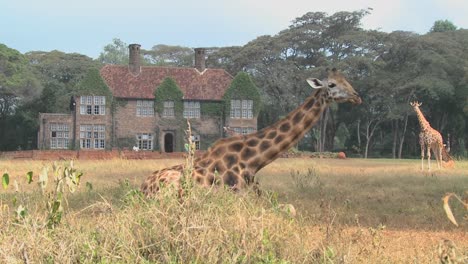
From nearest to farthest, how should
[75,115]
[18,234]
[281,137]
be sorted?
1. [18,234]
2. [281,137]
3. [75,115]

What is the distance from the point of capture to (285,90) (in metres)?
52.4

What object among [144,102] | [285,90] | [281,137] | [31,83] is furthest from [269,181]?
[31,83]

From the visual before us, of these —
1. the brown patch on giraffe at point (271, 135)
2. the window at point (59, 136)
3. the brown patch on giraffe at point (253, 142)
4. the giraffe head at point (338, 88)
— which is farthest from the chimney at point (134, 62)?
the brown patch on giraffe at point (253, 142)

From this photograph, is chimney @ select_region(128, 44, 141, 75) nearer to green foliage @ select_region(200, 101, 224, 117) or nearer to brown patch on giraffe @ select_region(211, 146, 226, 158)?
green foliage @ select_region(200, 101, 224, 117)

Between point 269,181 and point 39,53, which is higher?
point 39,53

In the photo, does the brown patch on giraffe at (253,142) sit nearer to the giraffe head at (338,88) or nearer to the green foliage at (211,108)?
the giraffe head at (338,88)

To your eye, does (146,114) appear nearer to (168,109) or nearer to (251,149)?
(168,109)

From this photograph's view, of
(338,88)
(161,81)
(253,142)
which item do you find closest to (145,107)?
(161,81)

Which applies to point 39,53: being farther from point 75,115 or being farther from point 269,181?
point 269,181

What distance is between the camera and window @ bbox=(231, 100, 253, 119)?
4794 centimetres

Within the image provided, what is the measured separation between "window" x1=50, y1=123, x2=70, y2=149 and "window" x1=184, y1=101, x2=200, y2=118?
9.64m

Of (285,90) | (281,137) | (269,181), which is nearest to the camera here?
(281,137)

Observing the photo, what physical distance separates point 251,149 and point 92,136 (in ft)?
133

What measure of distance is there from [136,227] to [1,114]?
53.9m
